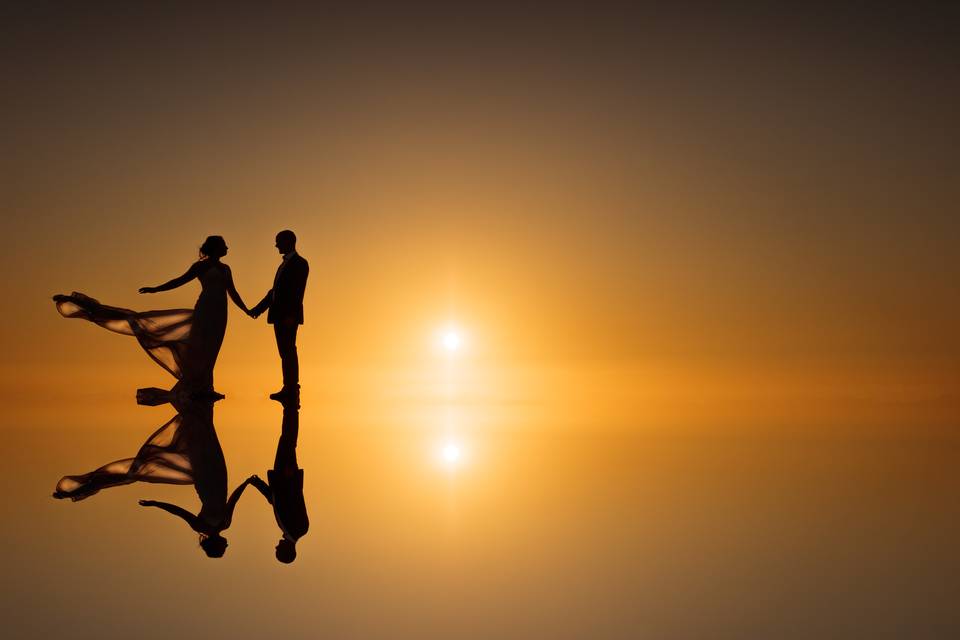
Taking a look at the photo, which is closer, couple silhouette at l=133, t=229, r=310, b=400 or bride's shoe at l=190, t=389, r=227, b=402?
couple silhouette at l=133, t=229, r=310, b=400

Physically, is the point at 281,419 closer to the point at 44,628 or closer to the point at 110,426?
the point at 110,426

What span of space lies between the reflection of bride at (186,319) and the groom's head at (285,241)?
0.90 metres

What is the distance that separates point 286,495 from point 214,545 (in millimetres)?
1986

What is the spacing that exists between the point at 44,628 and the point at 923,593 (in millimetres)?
3985

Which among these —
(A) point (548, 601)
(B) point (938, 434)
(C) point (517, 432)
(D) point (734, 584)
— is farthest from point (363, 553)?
(B) point (938, 434)

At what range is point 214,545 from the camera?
6.30 metres

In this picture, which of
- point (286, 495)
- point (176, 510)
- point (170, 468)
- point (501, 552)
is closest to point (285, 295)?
point (170, 468)

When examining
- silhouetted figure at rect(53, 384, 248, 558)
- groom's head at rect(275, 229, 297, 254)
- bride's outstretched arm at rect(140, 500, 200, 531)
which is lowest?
bride's outstretched arm at rect(140, 500, 200, 531)

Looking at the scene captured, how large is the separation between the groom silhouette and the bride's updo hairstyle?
36.9 inches

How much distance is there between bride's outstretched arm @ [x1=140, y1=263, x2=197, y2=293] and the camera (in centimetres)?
1675

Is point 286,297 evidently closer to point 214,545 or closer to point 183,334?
point 183,334

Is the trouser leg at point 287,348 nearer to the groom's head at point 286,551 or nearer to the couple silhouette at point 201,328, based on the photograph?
the couple silhouette at point 201,328

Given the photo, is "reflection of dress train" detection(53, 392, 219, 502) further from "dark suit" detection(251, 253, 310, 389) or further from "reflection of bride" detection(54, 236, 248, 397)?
"dark suit" detection(251, 253, 310, 389)

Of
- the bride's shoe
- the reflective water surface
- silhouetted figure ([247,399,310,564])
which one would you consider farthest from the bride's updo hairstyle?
the reflective water surface
